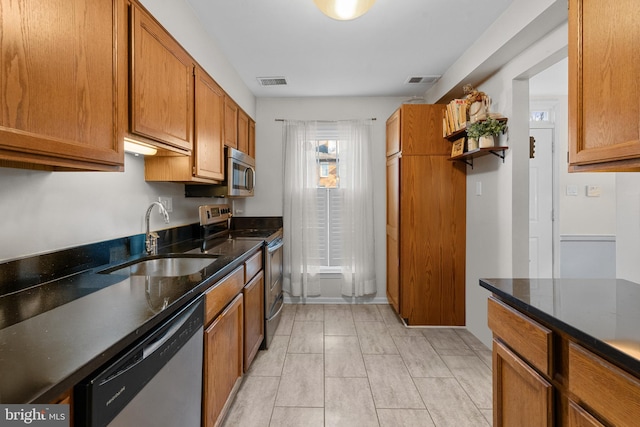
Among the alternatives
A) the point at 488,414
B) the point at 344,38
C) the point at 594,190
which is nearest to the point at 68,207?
the point at 344,38

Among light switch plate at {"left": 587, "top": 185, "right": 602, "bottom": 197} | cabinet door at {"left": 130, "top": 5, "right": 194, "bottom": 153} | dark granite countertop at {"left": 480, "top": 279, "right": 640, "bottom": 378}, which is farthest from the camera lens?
light switch plate at {"left": 587, "top": 185, "right": 602, "bottom": 197}

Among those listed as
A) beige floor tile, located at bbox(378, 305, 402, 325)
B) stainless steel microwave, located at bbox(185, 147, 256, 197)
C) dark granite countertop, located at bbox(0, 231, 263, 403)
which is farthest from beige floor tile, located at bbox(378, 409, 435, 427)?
stainless steel microwave, located at bbox(185, 147, 256, 197)

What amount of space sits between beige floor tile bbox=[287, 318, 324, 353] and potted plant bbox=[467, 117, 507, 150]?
2.13 m

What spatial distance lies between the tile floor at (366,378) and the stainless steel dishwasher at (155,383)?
0.76 metres

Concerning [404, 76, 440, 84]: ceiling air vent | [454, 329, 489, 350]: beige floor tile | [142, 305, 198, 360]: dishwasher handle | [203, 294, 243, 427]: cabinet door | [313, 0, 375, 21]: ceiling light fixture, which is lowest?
[454, 329, 489, 350]: beige floor tile

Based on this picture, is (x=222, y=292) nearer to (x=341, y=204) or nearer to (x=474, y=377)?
(x=474, y=377)

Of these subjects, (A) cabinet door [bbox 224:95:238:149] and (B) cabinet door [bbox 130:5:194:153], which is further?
(A) cabinet door [bbox 224:95:238:149]

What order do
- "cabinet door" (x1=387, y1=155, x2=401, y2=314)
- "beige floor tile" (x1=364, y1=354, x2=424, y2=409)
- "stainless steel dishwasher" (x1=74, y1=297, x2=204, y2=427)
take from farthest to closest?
"cabinet door" (x1=387, y1=155, x2=401, y2=314)
"beige floor tile" (x1=364, y1=354, x2=424, y2=409)
"stainless steel dishwasher" (x1=74, y1=297, x2=204, y2=427)

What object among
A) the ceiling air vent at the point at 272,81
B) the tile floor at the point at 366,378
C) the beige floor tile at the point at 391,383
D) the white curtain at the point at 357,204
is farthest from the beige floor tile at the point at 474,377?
the ceiling air vent at the point at 272,81

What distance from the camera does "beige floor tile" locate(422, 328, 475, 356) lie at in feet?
8.80

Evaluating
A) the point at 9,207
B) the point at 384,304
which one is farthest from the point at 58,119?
the point at 384,304

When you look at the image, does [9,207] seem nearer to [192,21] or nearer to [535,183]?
[192,21]

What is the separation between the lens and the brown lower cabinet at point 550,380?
0.81 m

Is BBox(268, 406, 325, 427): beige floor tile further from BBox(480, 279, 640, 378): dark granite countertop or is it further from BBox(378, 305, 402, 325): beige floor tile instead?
BBox(378, 305, 402, 325): beige floor tile
